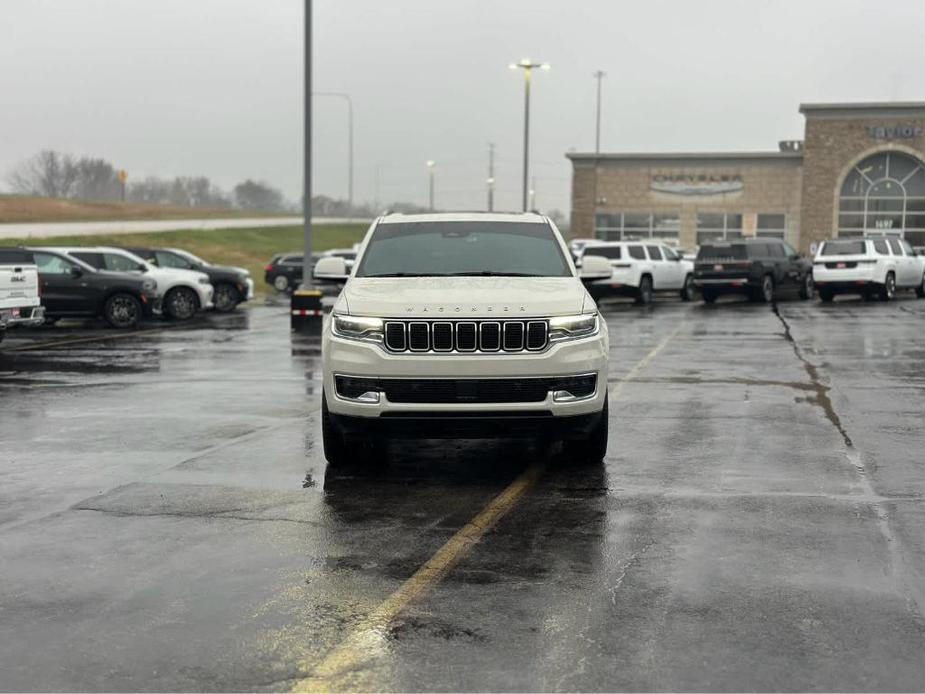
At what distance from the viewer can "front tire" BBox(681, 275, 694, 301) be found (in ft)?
119

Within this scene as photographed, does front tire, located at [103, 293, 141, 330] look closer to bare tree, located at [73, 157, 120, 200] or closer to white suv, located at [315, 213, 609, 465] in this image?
white suv, located at [315, 213, 609, 465]

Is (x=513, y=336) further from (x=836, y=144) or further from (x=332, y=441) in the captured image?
(x=836, y=144)

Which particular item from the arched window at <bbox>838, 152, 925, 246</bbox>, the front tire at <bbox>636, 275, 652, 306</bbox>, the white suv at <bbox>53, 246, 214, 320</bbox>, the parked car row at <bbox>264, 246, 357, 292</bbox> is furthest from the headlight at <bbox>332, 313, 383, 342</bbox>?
the arched window at <bbox>838, 152, 925, 246</bbox>

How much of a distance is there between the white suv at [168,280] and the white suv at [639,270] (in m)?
11.1

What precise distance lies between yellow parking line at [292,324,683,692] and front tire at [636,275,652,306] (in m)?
25.9

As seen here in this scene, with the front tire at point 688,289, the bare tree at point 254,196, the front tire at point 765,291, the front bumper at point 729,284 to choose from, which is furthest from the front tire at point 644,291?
the bare tree at point 254,196

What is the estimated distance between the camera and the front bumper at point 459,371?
7770 millimetres

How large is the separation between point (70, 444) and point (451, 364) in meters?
3.76

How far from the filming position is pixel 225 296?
30.7 metres

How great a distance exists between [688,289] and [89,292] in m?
19.5

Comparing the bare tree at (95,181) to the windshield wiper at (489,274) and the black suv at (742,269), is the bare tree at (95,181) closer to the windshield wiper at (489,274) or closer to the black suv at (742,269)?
the black suv at (742,269)

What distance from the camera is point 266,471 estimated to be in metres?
8.41

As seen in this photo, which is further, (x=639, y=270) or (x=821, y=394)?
(x=639, y=270)

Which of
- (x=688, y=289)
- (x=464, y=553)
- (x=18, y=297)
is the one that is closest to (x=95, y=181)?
(x=688, y=289)
